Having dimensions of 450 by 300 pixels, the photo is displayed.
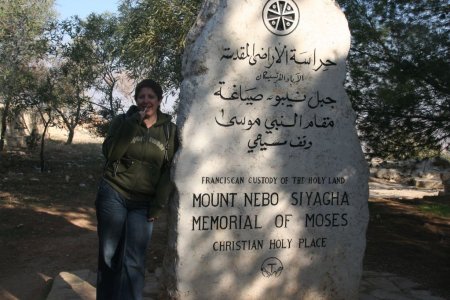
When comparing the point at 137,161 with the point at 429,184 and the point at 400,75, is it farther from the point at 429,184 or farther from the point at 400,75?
the point at 429,184

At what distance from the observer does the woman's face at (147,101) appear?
3.41 metres

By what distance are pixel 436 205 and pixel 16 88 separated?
9.76m

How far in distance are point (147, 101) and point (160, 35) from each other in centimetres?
673

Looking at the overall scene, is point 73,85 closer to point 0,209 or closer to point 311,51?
point 0,209

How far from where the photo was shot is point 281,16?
12.8ft

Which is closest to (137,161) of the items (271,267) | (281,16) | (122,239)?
(122,239)

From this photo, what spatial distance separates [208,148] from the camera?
376 cm

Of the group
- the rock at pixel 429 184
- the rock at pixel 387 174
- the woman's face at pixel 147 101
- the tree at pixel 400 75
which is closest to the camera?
the woman's face at pixel 147 101

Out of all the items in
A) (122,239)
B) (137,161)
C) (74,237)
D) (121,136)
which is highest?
(121,136)

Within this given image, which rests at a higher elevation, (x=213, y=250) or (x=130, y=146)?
(x=130, y=146)

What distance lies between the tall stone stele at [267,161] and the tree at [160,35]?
5427mm

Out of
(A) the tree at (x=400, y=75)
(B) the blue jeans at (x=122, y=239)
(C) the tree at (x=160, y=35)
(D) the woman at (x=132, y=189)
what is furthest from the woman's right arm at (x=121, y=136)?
(C) the tree at (x=160, y=35)

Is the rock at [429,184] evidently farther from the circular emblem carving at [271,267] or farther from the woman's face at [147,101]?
the woman's face at [147,101]

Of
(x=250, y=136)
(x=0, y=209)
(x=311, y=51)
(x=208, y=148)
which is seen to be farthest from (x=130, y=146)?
(x=0, y=209)
